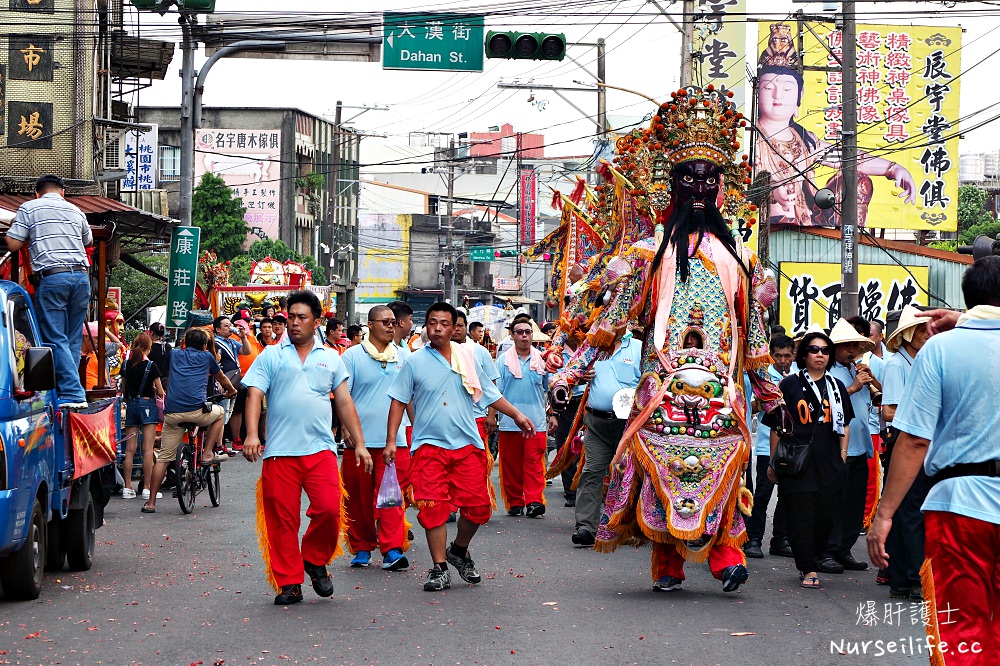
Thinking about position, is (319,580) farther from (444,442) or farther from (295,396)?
(444,442)

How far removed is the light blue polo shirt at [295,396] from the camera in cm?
901

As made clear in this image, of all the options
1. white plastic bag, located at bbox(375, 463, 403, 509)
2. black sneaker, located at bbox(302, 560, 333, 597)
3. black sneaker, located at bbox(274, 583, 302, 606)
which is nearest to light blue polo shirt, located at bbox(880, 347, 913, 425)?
white plastic bag, located at bbox(375, 463, 403, 509)

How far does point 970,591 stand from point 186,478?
1038 cm

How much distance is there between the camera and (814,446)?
33.4 feet

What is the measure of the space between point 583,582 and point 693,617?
161cm

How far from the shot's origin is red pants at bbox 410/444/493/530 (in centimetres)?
955

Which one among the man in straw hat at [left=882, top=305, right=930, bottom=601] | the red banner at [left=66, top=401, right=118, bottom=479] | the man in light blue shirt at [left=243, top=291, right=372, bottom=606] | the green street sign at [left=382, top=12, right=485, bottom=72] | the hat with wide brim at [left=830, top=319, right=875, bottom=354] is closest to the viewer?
the man in light blue shirt at [left=243, top=291, right=372, bottom=606]

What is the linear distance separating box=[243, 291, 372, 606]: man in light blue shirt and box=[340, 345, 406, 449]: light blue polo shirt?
5.23ft

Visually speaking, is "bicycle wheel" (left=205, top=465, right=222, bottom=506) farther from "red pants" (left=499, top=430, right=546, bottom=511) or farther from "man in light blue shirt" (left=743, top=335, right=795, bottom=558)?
"man in light blue shirt" (left=743, top=335, right=795, bottom=558)

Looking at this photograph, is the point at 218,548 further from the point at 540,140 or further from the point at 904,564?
the point at 540,140

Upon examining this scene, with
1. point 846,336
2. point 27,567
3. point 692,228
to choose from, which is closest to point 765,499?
point 846,336

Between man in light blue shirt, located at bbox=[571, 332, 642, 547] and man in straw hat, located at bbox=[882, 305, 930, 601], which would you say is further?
man in light blue shirt, located at bbox=[571, 332, 642, 547]

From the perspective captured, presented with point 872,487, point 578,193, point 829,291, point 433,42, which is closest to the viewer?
point 872,487

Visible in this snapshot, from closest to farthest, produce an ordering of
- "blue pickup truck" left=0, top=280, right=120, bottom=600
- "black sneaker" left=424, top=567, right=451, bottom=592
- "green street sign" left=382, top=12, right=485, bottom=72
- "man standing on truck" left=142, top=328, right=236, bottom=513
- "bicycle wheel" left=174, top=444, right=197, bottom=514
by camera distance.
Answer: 1. "blue pickup truck" left=0, top=280, right=120, bottom=600
2. "black sneaker" left=424, top=567, right=451, bottom=592
3. "bicycle wheel" left=174, top=444, right=197, bottom=514
4. "man standing on truck" left=142, top=328, right=236, bottom=513
5. "green street sign" left=382, top=12, right=485, bottom=72
